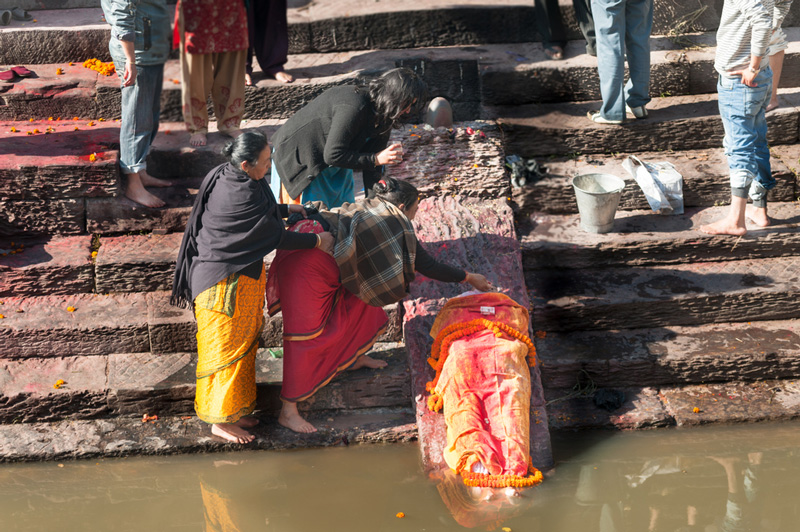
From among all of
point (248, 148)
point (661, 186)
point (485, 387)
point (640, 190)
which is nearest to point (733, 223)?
point (661, 186)

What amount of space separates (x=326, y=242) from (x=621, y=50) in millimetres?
2923

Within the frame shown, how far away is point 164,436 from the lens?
15.7 ft

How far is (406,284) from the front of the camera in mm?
4637

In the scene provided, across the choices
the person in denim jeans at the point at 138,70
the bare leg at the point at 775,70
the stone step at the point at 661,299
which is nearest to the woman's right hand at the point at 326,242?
the stone step at the point at 661,299

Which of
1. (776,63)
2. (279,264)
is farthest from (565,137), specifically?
(279,264)

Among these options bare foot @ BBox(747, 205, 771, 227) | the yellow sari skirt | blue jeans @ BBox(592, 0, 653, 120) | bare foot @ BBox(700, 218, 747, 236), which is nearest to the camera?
the yellow sari skirt

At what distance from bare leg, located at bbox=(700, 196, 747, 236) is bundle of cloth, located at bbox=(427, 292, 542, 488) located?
1.64 m

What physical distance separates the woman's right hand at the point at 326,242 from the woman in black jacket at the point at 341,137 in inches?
17.5

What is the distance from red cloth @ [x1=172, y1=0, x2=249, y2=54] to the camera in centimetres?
586

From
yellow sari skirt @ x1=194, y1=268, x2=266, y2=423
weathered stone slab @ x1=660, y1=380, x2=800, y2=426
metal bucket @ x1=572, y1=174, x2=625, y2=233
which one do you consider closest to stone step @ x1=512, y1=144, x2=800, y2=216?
metal bucket @ x1=572, y1=174, x2=625, y2=233

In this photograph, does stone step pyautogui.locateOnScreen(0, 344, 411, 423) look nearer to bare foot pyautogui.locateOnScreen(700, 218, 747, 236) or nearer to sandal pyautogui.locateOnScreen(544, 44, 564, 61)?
bare foot pyautogui.locateOnScreen(700, 218, 747, 236)

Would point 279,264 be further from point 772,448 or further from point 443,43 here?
point 443,43

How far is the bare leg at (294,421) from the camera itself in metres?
4.74

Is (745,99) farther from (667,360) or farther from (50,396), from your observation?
(50,396)
